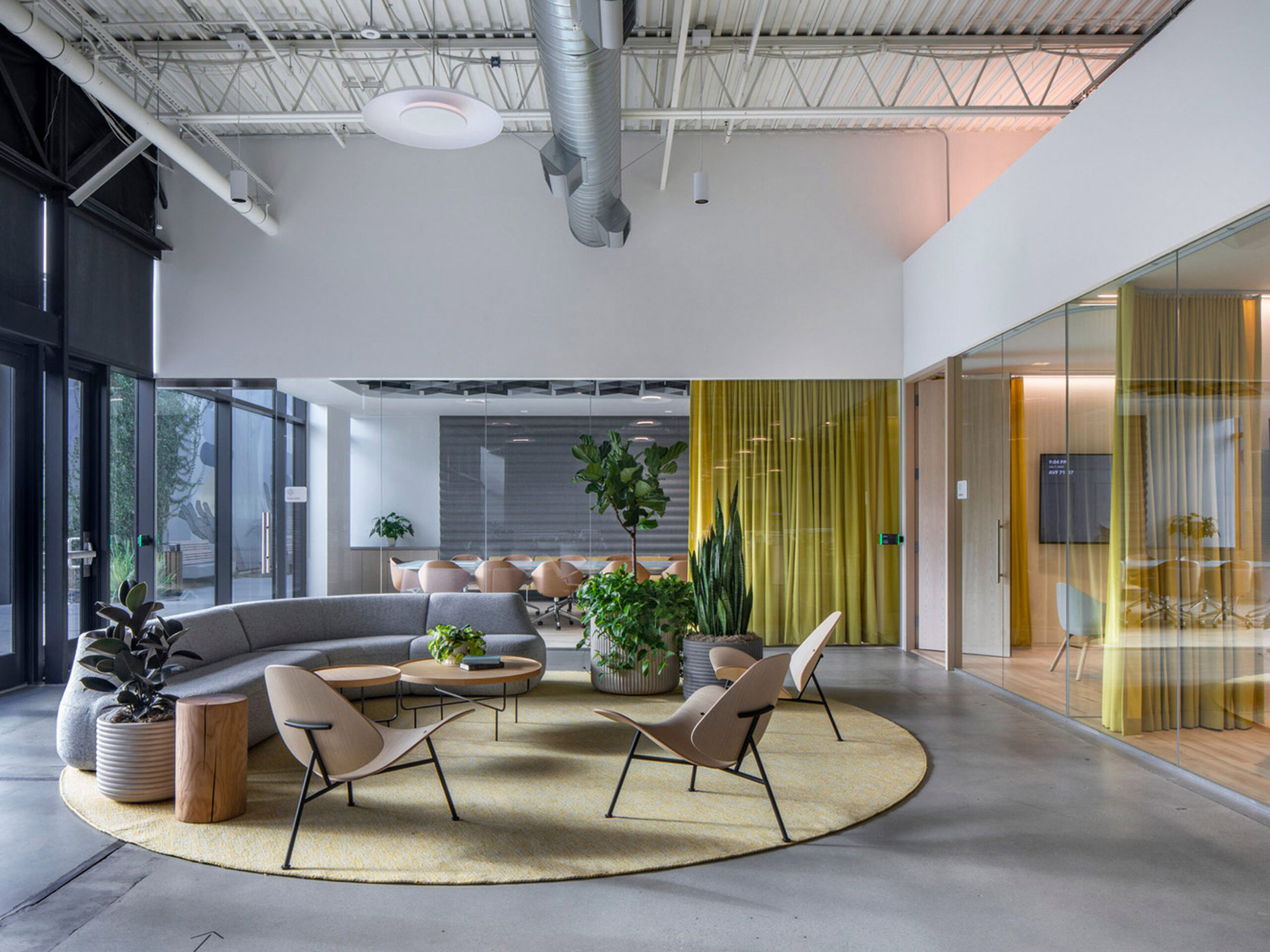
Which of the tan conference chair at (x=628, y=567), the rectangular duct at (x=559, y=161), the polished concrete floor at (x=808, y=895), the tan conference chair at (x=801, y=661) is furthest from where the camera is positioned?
the tan conference chair at (x=628, y=567)

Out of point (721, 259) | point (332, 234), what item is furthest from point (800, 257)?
point (332, 234)

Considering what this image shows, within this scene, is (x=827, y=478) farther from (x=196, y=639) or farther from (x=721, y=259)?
(x=196, y=639)

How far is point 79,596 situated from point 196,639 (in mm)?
2760

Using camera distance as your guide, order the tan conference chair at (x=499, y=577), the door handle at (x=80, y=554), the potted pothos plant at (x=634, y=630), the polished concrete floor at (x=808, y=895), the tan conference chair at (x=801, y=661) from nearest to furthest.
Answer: the polished concrete floor at (x=808, y=895) < the tan conference chair at (x=801, y=661) < the potted pothos plant at (x=634, y=630) < the door handle at (x=80, y=554) < the tan conference chair at (x=499, y=577)

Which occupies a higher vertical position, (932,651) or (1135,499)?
(1135,499)

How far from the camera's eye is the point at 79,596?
736cm

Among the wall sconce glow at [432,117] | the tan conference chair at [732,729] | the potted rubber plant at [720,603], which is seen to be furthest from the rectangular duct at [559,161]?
the tan conference chair at [732,729]

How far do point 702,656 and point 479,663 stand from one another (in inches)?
61.4

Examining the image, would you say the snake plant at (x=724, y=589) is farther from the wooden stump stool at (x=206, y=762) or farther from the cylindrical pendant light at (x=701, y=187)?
the wooden stump stool at (x=206, y=762)

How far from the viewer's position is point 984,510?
22.3 ft

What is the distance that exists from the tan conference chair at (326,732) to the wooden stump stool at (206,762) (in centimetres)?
32

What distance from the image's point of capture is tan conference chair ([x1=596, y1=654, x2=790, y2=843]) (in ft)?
12.2

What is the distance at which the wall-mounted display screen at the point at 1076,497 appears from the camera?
5.04m

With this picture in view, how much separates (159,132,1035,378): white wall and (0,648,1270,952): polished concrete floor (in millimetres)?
5235
